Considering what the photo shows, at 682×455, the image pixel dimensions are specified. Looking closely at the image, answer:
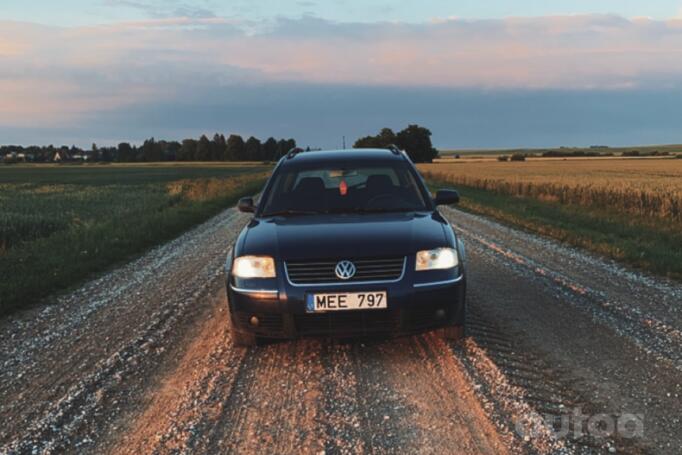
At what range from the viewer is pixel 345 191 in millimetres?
5637

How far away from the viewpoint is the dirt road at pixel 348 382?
128 inches

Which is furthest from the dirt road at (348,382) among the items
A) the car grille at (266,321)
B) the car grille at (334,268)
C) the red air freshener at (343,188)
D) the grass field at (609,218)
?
the grass field at (609,218)

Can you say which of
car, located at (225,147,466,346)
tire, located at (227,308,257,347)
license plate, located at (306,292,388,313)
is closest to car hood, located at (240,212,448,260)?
car, located at (225,147,466,346)

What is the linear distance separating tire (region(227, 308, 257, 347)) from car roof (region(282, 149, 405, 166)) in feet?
6.89

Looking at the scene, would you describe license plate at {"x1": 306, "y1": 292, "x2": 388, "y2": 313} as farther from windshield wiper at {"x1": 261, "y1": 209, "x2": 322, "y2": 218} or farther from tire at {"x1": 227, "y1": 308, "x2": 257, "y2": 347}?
windshield wiper at {"x1": 261, "y1": 209, "x2": 322, "y2": 218}

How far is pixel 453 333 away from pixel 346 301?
1.09m

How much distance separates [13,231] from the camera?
511 inches

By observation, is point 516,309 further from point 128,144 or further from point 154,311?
point 128,144

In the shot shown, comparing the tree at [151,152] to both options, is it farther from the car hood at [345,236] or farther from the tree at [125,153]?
the car hood at [345,236]

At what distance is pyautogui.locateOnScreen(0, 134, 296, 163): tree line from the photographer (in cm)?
14300

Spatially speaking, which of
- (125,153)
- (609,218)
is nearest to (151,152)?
(125,153)

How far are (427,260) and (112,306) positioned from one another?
156 inches

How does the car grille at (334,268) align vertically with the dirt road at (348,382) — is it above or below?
above

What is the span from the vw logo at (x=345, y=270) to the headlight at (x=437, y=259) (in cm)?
49
